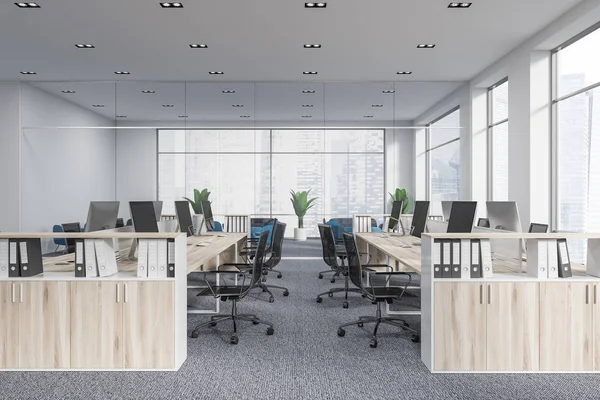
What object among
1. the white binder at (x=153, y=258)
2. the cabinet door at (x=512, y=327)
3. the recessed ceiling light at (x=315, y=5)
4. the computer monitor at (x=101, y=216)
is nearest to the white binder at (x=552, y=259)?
the cabinet door at (x=512, y=327)

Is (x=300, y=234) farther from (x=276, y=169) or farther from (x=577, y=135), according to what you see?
(x=577, y=135)

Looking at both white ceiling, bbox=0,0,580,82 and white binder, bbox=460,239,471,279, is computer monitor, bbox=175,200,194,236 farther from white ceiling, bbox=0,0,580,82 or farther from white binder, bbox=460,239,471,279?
white binder, bbox=460,239,471,279

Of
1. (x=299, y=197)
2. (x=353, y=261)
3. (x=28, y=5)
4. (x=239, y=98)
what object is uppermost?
(x=28, y=5)

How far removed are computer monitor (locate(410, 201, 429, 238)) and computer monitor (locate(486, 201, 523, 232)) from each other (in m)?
1.03

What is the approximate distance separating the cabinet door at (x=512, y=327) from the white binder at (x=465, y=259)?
160mm

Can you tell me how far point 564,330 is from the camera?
311cm

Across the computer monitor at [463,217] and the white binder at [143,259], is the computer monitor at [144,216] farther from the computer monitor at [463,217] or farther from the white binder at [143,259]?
the computer monitor at [463,217]

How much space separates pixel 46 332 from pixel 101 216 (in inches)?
46.7

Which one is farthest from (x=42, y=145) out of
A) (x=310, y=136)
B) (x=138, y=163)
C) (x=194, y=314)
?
(x=194, y=314)

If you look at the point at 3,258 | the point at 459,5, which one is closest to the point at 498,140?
the point at 459,5

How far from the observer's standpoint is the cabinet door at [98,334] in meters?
3.14

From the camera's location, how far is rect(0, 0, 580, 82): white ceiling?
5.23 metres

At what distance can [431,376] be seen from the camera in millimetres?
3047

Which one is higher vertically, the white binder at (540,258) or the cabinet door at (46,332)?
the white binder at (540,258)
